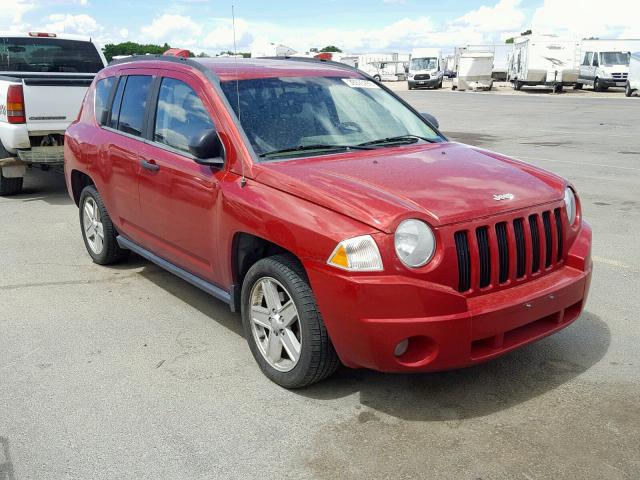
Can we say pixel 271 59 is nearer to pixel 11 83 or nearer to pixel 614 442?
pixel 614 442

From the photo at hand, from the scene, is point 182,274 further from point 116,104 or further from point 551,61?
point 551,61

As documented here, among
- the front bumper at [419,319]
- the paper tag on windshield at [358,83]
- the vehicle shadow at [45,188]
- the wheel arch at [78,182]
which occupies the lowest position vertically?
the vehicle shadow at [45,188]

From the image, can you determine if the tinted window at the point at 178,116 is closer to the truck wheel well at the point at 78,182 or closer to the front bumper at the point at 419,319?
the front bumper at the point at 419,319

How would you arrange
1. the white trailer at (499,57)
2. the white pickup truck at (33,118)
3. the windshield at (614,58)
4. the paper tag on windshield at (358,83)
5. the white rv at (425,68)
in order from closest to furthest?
1. the paper tag on windshield at (358,83)
2. the white pickup truck at (33,118)
3. the windshield at (614,58)
4. the white rv at (425,68)
5. the white trailer at (499,57)

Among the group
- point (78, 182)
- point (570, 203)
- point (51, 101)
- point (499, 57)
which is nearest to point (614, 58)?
point (499, 57)

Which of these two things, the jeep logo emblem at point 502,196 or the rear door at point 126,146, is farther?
the rear door at point 126,146

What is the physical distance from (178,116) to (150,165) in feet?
1.31

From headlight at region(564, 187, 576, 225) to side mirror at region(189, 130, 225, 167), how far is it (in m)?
2.01

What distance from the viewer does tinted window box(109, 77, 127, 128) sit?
557 cm

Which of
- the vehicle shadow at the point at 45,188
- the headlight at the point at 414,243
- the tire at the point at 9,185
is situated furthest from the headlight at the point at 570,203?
the tire at the point at 9,185

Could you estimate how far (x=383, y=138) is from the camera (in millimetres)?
4578

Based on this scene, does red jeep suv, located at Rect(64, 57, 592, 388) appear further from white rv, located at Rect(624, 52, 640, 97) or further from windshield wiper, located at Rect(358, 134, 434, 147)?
white rv, located at Rect(624, 52, 640, 97)

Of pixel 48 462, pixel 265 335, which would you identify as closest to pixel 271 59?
pixel 265 335

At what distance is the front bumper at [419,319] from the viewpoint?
3188 mm
